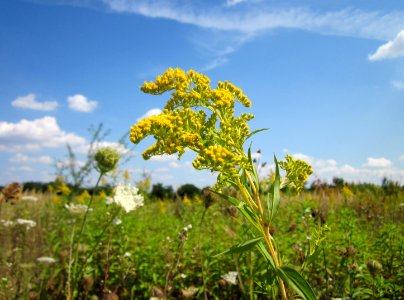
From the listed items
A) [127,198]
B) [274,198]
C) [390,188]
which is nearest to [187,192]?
[390,188]

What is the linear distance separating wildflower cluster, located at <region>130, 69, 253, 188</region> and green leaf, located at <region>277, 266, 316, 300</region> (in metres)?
0.55

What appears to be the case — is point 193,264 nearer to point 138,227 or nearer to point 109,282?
point 109,282

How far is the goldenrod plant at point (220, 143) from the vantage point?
1.82 meters

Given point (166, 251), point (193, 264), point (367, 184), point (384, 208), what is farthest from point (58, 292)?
point (367, 184)

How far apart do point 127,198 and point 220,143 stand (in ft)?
7.48

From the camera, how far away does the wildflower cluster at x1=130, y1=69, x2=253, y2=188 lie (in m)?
1.83

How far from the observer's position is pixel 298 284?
1676 millimetres

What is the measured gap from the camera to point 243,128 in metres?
2.02

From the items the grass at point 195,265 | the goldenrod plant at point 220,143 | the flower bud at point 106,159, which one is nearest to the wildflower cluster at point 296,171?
the goldenrod plant at point 220,143

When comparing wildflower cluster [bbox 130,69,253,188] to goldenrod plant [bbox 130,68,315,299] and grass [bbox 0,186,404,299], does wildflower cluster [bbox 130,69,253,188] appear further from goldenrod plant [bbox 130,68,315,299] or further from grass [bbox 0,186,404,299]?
grass [bbox 0,186,404,299]

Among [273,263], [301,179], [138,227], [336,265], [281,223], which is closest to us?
[273,263]

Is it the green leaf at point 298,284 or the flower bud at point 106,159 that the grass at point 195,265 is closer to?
the flower bud at point 106,159

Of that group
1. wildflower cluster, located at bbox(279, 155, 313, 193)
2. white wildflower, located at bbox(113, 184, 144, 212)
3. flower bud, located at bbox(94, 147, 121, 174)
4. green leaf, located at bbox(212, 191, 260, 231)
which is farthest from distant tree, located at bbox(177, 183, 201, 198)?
green leaf, located at bbox(212, 191, 260, 231)

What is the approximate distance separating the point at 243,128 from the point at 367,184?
13794mm
